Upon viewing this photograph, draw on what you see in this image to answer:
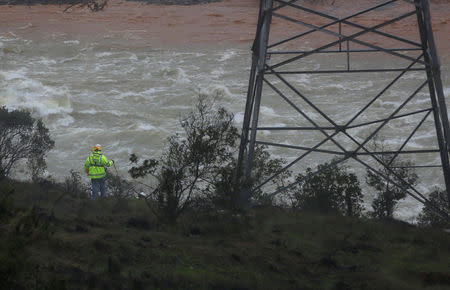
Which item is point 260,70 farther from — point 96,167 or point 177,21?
point 177,21

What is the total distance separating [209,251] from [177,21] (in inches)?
1583

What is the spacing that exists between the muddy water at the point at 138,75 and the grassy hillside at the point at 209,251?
9037mm

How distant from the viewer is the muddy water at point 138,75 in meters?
26.5

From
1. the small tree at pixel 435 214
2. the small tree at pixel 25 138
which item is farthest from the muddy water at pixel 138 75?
the small tree at pixel 435 214

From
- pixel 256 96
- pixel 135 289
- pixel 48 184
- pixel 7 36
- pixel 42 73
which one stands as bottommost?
pixel 135 289

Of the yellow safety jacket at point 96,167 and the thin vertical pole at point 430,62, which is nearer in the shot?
the thin vertical pole at point 430,62

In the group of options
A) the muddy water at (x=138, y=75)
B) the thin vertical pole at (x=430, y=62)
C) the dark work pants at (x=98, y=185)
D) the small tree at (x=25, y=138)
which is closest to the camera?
Answer: the thin vertical pole at (x=430, y=62)

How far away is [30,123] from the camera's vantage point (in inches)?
711

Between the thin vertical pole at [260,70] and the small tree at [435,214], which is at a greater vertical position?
the thin vertical pole at [260,70]

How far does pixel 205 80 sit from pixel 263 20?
→ 26343 mm

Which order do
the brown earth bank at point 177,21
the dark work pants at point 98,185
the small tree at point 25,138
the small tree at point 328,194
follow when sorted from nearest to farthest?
1. the small tree at point 328,194
2. the dark work pants at point 98,185
3. the small tree at point 25,138
4. the brown earth bank at point 177,21

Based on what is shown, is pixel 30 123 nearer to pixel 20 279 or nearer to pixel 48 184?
pixel 48 184

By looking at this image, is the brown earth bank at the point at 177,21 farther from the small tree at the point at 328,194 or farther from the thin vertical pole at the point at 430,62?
the thin vertical pole at the point at 430,62

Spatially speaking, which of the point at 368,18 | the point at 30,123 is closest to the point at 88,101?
the point at 30,123
